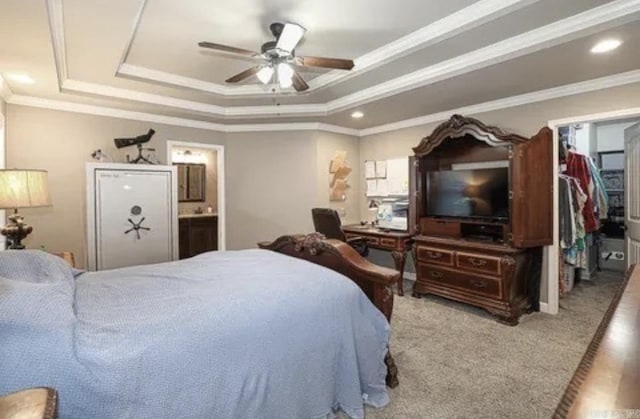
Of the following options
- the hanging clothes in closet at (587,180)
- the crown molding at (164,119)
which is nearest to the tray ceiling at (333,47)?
the crown molding at (164,119)

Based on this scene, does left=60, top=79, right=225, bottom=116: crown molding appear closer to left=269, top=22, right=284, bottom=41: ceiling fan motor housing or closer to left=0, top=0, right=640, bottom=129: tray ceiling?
left=0, top=0, right=640, bottom=129: tray ceiling

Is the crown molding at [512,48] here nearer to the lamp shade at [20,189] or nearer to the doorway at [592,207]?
the doorway at [592,207]

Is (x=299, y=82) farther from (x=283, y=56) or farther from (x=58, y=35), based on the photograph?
(x=58, y=35)

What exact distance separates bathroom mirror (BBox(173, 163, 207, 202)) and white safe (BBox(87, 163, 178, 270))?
2.10 metres

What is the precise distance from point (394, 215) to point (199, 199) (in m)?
3.71

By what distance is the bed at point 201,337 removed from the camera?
1.17m

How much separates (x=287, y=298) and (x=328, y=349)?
0.35 meters

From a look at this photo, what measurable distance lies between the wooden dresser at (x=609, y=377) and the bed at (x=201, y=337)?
42.0 inches

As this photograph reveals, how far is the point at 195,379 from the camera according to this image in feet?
4.44

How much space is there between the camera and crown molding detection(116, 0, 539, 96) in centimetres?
220

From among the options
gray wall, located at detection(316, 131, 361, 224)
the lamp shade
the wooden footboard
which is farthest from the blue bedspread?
gray wall, located at detection(316, 131, 361, 224)

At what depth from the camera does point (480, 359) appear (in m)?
2.61

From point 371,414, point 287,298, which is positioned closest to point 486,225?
point 371,414

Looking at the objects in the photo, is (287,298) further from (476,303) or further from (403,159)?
(403,159)
